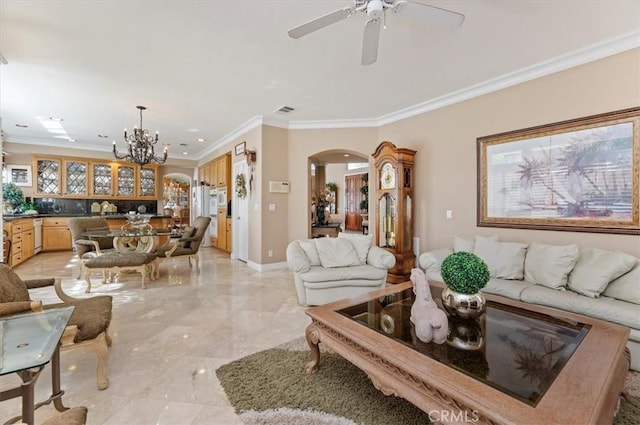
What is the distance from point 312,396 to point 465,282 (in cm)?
121

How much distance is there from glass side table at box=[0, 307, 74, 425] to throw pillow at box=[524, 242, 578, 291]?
3610mm

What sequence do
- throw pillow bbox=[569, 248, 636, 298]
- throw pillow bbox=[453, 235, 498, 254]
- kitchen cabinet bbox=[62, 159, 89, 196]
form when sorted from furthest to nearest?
kitchen cabinet bbox=[62, 159, 89, 196]
throw pillow bbox=[453, 235, 498, 254]
throw pillow bbox=[569, 248, 636, 298]

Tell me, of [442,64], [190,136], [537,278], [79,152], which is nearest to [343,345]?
[537,278]

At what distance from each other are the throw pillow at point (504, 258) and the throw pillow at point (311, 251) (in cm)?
188

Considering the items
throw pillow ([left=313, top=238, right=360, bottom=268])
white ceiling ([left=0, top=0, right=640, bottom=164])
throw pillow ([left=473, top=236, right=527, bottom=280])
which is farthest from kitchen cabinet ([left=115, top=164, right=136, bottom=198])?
throw pillow ([left=473, top=236, right=527, bottom=280])

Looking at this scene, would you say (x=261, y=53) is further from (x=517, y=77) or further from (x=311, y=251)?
(x=517, y=77)

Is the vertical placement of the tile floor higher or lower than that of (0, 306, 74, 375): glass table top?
lower

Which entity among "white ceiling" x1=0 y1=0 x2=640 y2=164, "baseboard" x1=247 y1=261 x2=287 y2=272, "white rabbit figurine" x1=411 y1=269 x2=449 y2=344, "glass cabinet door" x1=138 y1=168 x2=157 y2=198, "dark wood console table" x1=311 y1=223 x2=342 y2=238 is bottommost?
"baseboard" x1=247 y1=261 x2=287 y2=272

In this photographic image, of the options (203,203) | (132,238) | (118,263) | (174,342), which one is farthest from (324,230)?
(174,342)

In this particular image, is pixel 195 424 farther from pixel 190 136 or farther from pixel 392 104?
pixel 190 136

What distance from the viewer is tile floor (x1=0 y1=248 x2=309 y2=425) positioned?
1701 millimetres

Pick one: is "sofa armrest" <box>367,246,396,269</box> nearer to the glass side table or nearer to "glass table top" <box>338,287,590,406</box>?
"glass table top" <box>338,287,590,406</box>

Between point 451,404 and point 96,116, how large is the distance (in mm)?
6493

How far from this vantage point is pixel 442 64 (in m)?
3.20
